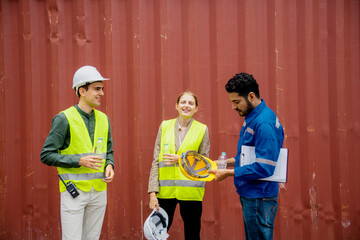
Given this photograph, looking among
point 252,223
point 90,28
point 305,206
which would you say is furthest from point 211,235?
point 90,28

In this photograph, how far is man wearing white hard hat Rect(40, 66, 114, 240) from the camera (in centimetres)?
241

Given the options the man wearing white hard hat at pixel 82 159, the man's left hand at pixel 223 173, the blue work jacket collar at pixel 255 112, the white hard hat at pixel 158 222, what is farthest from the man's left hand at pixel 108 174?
the blue work jacket collar at pixel 255 112

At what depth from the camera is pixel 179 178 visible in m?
2.84

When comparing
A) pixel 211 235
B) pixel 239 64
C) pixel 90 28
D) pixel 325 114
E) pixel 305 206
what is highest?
pixel 90 28

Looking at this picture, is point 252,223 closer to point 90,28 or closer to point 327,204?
point 327,204

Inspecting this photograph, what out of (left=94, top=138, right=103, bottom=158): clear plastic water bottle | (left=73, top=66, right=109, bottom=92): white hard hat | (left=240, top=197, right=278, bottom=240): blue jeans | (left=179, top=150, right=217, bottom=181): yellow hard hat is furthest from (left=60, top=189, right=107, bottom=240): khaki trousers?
(left=240, top=197, right=278, bottom=240): blue jeans

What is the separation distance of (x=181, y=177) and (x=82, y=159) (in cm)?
90

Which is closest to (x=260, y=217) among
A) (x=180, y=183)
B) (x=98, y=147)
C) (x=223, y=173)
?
(x=223, y=173)

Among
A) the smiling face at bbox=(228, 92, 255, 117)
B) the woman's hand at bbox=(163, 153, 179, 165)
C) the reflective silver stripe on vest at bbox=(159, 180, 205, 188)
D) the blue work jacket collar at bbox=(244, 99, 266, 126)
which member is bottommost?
the reflective silver stripe on vest at bbox=(159, 180, 205, 188)

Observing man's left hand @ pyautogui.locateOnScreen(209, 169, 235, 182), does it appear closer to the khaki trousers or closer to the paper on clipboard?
the paper on clipboard

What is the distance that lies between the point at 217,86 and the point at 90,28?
1.75 m

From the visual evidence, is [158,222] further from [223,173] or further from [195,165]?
[223,173]

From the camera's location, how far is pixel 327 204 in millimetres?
3973

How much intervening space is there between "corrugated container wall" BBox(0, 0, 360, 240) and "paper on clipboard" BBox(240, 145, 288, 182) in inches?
62.7
